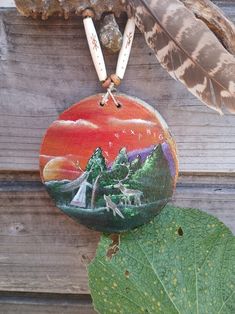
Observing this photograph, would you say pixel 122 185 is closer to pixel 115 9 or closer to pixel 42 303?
pixel 115 9

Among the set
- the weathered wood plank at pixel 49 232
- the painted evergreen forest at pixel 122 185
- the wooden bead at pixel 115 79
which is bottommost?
the weathered wood plank at pixel 49 232

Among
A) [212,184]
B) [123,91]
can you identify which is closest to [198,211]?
[212,184]

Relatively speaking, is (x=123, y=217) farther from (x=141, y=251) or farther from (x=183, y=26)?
(x=183, y=26)

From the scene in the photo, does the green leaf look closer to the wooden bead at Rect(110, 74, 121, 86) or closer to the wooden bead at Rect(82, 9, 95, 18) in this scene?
the wooden bead at Rect(110, 74, 121, 86)

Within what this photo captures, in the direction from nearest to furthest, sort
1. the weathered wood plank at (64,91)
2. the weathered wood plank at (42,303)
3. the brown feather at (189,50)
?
the brown feather at (189,50)
the weathered wood plank at (64,91)
the weathered wood plank at (42,303)

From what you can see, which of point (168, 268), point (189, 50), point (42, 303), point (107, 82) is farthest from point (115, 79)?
point (42, 303)

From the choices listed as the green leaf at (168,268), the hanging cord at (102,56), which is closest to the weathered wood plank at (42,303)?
the green leaf at (168,268)

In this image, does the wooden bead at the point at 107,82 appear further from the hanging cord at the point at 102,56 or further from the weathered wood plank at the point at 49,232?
the weathered wood plank at the point at 49,232
